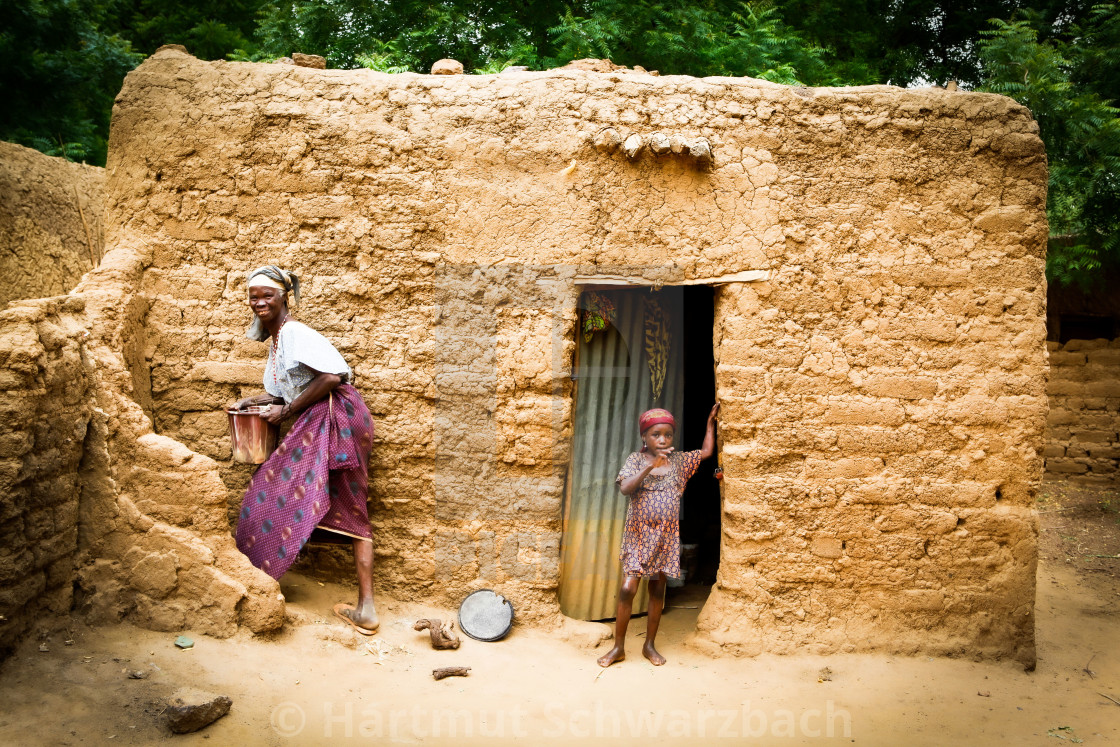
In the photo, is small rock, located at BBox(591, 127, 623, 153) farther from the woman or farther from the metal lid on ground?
the metal lid on ground

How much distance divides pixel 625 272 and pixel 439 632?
1.94 m

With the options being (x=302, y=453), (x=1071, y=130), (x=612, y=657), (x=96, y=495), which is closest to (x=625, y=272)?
(x=302, y=453)

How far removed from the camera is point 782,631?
409cm

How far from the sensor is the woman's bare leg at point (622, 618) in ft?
13.0

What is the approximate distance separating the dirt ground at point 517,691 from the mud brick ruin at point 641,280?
0.95 ft

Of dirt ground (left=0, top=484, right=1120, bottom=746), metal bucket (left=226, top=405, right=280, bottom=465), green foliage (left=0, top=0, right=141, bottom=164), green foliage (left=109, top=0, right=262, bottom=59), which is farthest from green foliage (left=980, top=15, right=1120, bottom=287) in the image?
green foliage (left=0, top=0, right=141, bottom=164)

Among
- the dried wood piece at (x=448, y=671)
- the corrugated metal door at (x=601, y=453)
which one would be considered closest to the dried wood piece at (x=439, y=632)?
the dried wood piece at (x=448, y=671)

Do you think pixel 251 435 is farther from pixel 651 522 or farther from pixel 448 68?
pixel 448 68

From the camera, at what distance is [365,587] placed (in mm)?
3820

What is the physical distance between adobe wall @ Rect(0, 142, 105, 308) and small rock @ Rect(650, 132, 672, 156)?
400 centimetres

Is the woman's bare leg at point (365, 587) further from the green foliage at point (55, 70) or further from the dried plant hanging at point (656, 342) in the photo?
the green foliage at point (55, 70)

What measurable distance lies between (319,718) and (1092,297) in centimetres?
734

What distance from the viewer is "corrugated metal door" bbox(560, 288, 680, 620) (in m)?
4.54

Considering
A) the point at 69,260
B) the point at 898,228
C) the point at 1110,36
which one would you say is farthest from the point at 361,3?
the point at 1110,36
